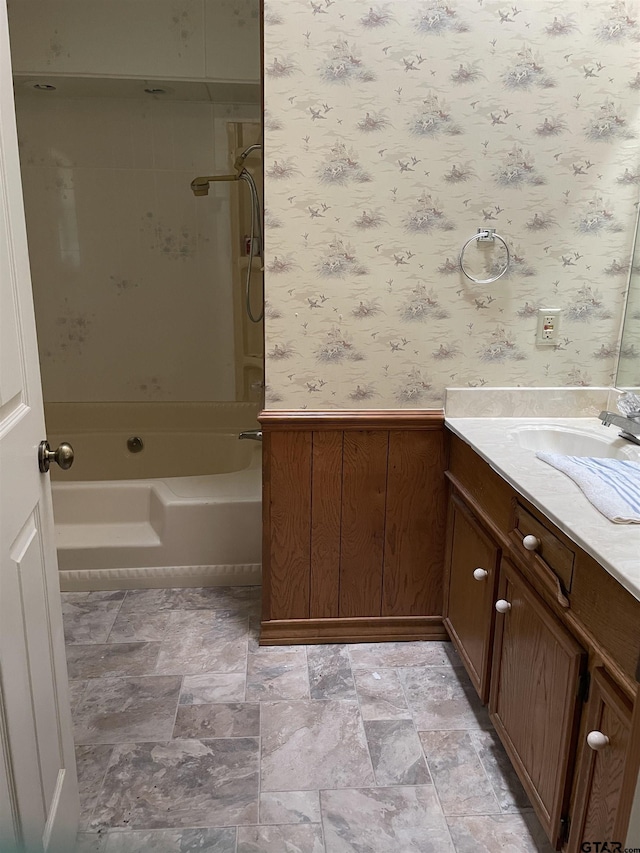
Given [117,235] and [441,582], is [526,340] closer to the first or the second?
[441,582]

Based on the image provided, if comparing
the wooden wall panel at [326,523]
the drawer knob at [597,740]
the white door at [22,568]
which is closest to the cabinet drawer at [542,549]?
the drawer knob at [597,740]

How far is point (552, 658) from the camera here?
4.38ft

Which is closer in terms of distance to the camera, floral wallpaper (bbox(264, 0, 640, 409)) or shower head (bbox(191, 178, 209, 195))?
floral wallpaper (bbox(264, 0, 640, 409))

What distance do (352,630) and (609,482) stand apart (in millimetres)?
1161

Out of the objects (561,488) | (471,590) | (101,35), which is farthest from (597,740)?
(101,35)

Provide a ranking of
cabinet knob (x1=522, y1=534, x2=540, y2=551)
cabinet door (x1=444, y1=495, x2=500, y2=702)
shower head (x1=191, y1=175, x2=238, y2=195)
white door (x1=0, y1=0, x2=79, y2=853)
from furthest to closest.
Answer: shower head (x1=191, y1=175, x2=238, y2=195) → cabinet door (x1=444, y1=495, x2=500, y2=702) → cabinet knob (x1=522, y1=534, x2=540, y2=551) → white door (x1=0, y1=0, x2=79, y2=853)

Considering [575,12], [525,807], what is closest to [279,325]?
[575,12]

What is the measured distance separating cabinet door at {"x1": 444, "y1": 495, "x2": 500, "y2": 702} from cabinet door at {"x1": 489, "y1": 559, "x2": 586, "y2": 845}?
54 mm

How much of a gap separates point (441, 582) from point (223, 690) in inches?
32.3

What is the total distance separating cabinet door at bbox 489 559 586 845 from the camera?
4.17 feet

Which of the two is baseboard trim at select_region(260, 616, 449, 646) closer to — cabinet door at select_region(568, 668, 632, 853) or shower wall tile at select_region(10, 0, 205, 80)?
cabinet door at select_region(568, 668, 632, 853)

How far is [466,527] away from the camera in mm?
1961

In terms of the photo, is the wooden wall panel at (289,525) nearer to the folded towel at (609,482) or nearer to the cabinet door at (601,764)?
the folded towel at (609,482)

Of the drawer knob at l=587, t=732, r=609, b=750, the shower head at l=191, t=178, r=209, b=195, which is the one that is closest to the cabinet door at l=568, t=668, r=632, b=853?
the drawer knob at l=587, t=732, r=609, b=750
